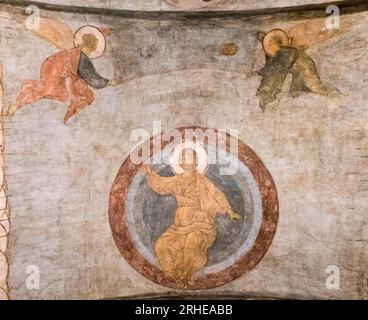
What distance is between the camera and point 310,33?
8.40 meters

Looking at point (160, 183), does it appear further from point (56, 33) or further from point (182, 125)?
point (56, 33)

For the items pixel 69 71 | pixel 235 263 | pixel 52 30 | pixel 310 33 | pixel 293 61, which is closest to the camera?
pixel 52 30

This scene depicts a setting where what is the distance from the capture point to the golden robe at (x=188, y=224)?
892 cm

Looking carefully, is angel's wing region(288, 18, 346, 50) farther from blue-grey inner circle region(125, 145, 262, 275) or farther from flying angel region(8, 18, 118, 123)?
flying angel region(8, 18, 118, 123)

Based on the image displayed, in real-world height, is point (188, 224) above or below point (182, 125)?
below

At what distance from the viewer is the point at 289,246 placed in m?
8.77

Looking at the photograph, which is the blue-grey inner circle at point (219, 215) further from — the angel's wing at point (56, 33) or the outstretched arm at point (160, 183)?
the angel's wing at point (56, 33)

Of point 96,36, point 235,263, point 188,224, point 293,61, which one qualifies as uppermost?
point 96,36

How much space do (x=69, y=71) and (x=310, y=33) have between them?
11.9 ft

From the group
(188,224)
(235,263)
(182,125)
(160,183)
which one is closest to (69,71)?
(182,125)

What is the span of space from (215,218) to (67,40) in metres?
3.53

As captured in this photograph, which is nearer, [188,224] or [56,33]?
[56,33]

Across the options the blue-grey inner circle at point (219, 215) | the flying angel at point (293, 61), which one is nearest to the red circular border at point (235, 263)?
the blue-grey inner circle at point (219, 215)

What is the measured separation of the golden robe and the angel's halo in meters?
2.04
